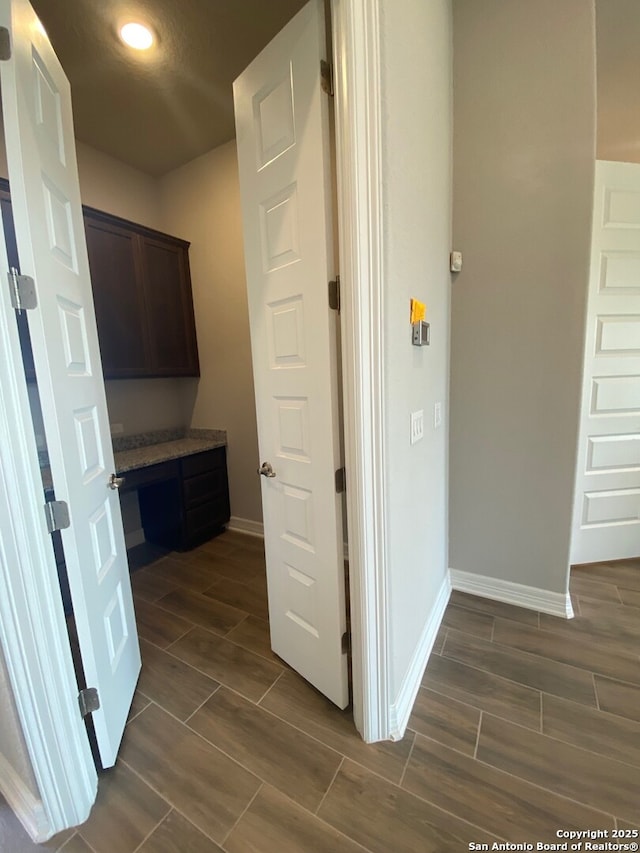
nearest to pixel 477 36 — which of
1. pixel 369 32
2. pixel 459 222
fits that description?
pixel 459 222

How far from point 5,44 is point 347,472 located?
1488mm

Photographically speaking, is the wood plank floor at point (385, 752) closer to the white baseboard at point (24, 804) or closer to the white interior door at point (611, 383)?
the white baseboard at point (24, 804)

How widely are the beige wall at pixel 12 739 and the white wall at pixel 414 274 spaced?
47.2 inches

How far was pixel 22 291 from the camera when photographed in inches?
36.9

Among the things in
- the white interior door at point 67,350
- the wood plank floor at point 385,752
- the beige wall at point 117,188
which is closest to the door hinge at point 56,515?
the white interior door at point 67,350

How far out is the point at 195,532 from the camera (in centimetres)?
280

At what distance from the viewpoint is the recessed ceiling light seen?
1.70 metres

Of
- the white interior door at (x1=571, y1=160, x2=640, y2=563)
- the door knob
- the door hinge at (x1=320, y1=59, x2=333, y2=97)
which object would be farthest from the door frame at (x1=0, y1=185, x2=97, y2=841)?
the white interior door at (x1=571, y1=160, x2=640, y2=563)

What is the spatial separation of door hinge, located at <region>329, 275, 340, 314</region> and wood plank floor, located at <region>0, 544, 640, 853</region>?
1591 millimetres

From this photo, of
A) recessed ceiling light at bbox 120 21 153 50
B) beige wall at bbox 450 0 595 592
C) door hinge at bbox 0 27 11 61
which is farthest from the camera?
recessed ceiling light at bbox 120 21 153 50

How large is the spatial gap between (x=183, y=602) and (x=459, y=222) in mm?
2729

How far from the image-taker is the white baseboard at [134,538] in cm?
285

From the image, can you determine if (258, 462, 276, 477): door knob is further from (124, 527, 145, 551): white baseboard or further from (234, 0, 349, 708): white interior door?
(124, 527, 145, 551): white baseboard

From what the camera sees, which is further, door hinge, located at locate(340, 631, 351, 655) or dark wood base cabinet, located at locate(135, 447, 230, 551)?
dark wood base cabinet, located at locate(135, 447, 230, 551)
